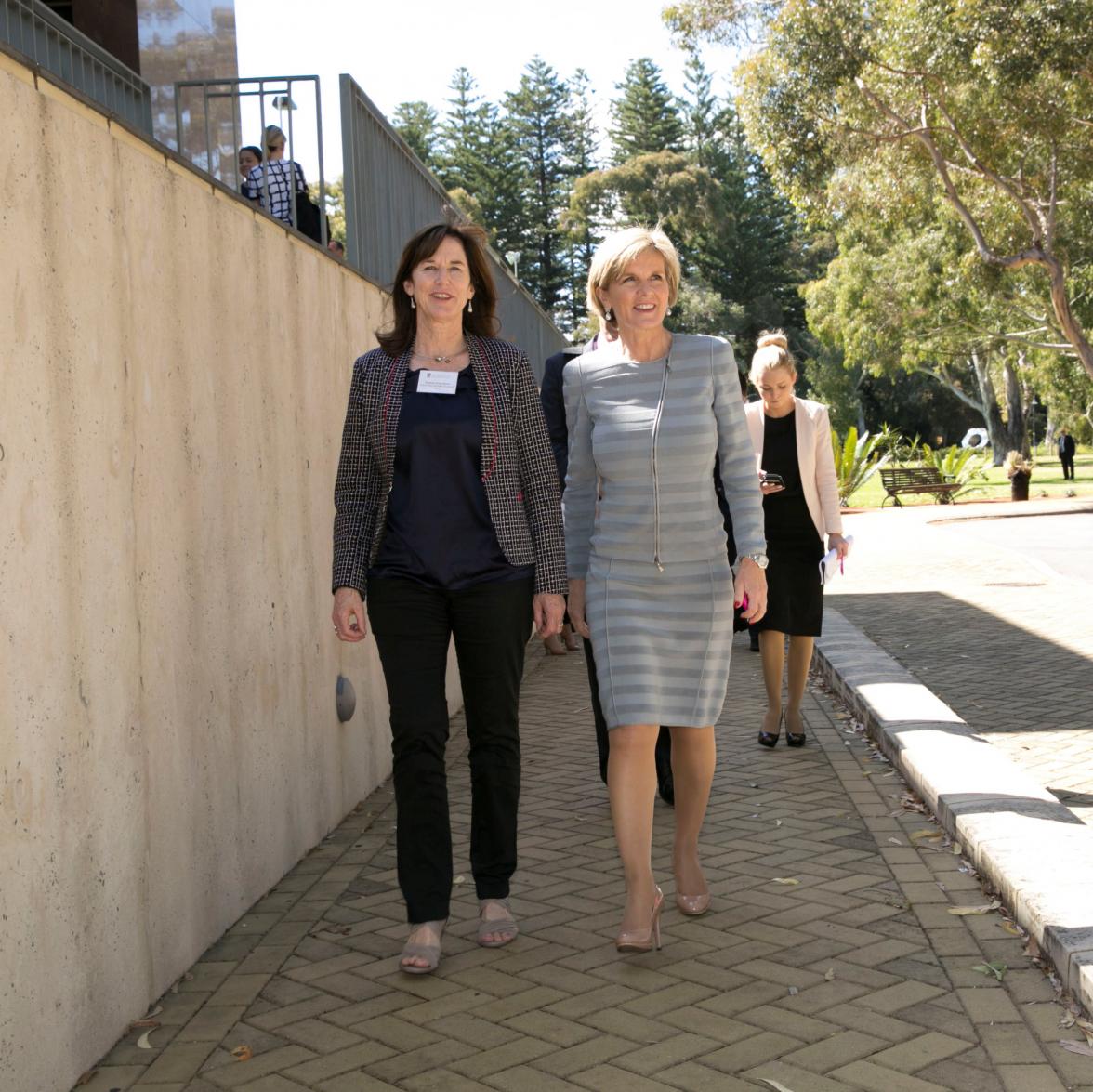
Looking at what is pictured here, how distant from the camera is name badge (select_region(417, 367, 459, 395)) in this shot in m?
4.17

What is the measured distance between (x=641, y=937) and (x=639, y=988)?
260 millimetres

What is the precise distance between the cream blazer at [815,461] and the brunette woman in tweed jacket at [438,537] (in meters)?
2.72

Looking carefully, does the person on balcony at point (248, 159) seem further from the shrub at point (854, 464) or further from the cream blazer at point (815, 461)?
the shrub at point (854, 464)

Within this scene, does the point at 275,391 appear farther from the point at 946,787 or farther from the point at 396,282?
the point at 946,787

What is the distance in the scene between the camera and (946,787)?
5.58m

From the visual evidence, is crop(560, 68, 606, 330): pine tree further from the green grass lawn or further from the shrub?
the shrub

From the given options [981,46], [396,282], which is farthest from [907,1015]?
[981,46]

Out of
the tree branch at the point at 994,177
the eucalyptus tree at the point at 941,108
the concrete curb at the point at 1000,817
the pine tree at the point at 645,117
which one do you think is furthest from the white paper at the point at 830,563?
the pine tree at the point at 645,117

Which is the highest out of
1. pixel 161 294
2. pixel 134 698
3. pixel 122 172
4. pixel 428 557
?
pixel 122 172

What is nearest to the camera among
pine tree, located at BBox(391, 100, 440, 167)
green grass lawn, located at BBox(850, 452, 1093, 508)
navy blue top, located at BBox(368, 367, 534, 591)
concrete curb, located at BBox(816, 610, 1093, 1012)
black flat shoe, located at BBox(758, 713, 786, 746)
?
concrete curb, located at BBox(816, 610, 1093, 1012)

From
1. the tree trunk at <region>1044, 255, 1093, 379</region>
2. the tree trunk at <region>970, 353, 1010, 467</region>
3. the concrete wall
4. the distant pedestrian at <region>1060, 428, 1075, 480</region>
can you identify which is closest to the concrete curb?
the concrete wall

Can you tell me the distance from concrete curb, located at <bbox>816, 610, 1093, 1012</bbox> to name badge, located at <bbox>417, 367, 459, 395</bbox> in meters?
2.11

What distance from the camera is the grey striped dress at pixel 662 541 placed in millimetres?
4211

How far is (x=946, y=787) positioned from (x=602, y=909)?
1.58 metres
